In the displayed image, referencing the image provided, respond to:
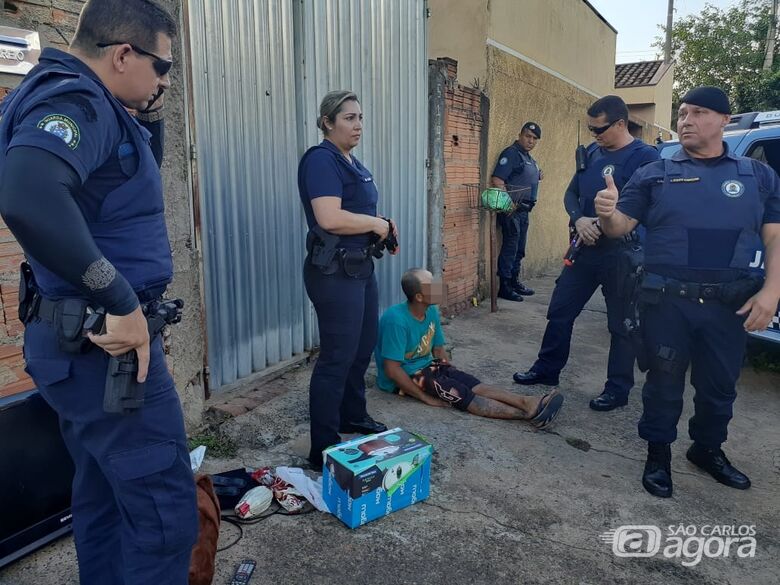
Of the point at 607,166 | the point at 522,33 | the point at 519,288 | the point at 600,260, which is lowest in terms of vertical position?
the point at 519,288

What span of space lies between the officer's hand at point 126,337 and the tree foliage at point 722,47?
24.2 meters

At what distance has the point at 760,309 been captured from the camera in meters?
2.58

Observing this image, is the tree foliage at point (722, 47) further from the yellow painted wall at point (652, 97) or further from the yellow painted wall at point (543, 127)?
the yellow painted wall at point (543, 127)

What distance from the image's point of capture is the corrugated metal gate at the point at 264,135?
3480 mm

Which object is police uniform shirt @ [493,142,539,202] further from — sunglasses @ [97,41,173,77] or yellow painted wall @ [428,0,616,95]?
sunglasses @ [97,41,173,77]

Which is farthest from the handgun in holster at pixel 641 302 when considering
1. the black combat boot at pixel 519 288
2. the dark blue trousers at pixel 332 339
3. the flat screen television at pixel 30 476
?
the black combat boot at pixel 519 288

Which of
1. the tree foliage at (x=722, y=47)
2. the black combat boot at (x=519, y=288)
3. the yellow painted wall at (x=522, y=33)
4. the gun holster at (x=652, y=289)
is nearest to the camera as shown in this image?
the gun holster at (x=652, y=289)

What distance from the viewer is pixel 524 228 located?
24.0ft

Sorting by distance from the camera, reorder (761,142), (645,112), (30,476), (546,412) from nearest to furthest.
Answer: (30,476) → (546,412) → (761,142) → (645,112)

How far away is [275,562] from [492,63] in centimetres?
622

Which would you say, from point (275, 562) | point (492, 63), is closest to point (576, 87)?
point (492, 63)

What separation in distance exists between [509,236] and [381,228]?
4.54 m

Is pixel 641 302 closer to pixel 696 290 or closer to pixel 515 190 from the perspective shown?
pixel 696 290

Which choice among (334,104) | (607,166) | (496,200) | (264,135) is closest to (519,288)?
(496,200)
